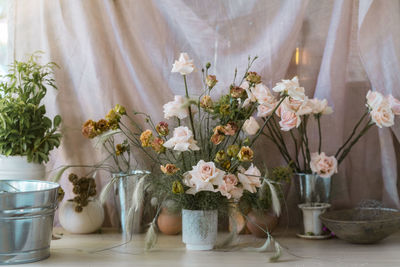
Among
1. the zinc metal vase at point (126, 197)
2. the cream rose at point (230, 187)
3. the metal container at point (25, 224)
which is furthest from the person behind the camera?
the zinc metal vase at point (126, 197)

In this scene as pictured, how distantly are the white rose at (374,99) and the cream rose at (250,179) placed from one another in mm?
355

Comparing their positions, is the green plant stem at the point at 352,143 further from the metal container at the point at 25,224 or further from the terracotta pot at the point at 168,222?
the metal container at the point at 25,224

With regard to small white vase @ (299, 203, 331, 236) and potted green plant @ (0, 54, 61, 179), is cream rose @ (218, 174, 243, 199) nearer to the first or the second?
small white vase @ (299, 203, 331, 236)

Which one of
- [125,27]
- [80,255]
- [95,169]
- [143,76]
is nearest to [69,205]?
[95,169]

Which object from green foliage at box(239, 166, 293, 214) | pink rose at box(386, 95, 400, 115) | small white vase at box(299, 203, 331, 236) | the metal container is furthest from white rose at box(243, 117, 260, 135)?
the metal container

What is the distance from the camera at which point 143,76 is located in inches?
56.6

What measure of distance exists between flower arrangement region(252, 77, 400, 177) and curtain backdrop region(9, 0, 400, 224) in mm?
39

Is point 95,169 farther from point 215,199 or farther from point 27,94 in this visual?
point 215,199

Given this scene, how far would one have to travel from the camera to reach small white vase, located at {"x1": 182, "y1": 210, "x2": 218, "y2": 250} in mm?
1185

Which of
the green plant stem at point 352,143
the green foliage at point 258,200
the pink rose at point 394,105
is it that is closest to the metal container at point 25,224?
the green foliage at point 258,200

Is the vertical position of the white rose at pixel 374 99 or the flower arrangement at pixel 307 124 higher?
the white rose at pixel 374 99

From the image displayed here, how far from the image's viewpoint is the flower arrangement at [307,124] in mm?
1284

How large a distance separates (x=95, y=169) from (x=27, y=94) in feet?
0.87

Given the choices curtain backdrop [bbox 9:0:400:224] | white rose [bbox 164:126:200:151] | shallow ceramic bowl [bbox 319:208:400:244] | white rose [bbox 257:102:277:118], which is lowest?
shallow ceramic bowl [bbox 319:208:400:244]
